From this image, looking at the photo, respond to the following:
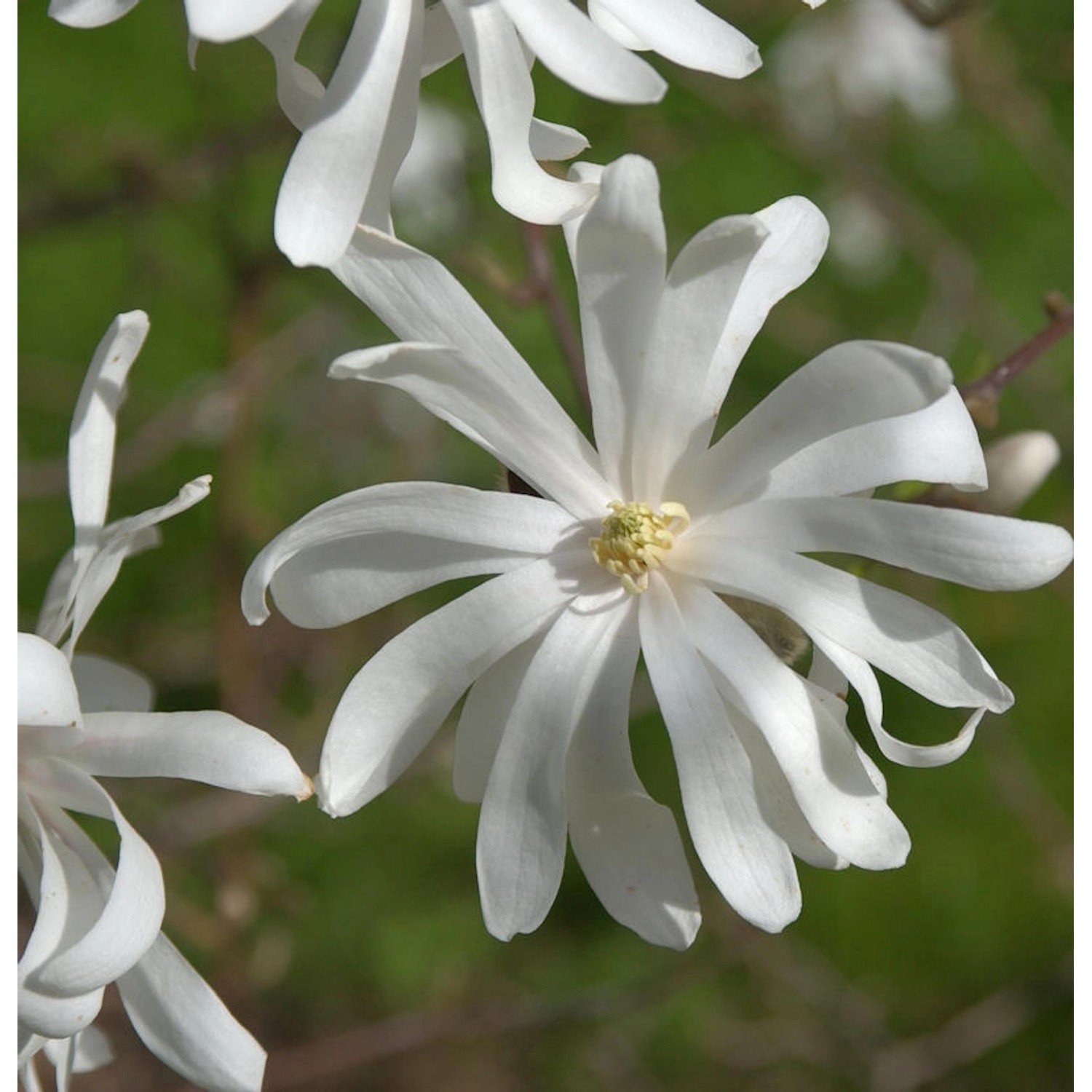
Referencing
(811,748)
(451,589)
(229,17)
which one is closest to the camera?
(229,17)

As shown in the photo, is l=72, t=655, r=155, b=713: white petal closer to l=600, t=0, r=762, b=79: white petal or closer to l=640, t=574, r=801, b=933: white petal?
l=640, t=574, r=801, b=933: white petal

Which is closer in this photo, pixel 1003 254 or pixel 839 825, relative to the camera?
pixel 839 825

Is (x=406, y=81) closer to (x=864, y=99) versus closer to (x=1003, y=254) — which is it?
(x=864, y=99)

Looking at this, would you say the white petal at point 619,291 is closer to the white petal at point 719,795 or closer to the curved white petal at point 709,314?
the curved white petal at point 709,314

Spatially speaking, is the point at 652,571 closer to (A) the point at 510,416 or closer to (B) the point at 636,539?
(B) the point at 636,539

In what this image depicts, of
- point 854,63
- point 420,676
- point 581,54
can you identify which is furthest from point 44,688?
point 854,63

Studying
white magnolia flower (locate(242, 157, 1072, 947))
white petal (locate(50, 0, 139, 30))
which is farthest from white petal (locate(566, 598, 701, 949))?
white petal (locate(50, 0, 139, 30))

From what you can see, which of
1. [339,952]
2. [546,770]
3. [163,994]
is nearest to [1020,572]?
[546,770]
